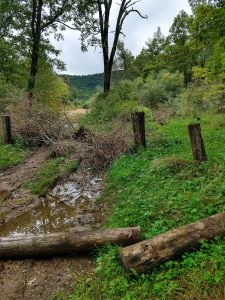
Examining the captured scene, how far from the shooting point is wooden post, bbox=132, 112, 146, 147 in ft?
28.4

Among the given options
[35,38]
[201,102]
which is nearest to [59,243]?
[201,102]

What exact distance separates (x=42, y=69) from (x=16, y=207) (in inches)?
682

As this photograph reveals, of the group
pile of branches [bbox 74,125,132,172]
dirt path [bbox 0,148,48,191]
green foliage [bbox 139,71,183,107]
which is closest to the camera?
dirt path [bbox 0,148,48,191]

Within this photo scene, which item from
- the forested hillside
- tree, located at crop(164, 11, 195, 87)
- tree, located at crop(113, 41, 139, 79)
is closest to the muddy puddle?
the forested hillside

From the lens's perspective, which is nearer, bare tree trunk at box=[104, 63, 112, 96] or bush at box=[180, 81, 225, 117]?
bush at box=[180, 81, 225, 117]

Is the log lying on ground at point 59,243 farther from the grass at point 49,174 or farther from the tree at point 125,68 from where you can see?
the tree at point 125,68

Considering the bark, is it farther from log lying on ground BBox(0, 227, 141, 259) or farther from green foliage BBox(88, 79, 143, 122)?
log lying on ground BBox(0, 227, 141, 259)

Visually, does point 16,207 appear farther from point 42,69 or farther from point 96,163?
point 42,69

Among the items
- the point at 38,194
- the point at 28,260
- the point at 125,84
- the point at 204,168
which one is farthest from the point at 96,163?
the point at 125,84

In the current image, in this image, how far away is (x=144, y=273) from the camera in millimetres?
3295

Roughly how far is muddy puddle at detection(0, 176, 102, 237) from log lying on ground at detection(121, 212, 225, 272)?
79.2 inches

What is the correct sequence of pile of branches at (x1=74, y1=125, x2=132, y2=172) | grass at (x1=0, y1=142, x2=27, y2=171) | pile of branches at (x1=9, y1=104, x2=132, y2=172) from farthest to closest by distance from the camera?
1. grass at (x1=0, y1=142, x2=27, y2=171)
2. pile of branches at (x1=9, y1=104, x2=132, y2=172)
3. pile of branches at (x1=74, y1=125, x2=132, y2=172)

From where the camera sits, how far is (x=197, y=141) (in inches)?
253

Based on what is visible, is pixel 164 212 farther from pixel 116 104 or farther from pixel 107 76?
pixel 107 76
